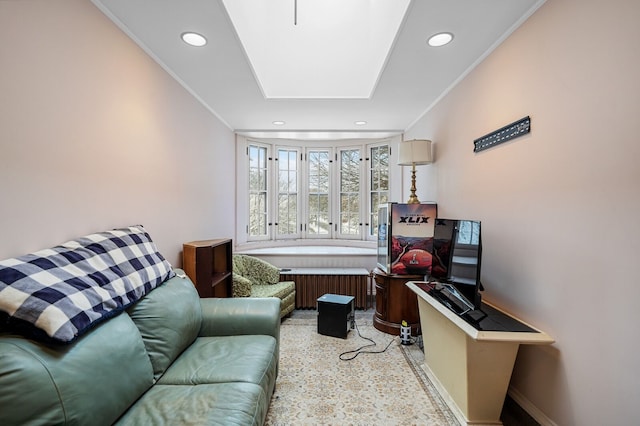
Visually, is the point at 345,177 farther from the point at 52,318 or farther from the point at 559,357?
the point at 52,318

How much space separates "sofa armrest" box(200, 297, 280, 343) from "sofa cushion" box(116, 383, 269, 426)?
1.92 ft

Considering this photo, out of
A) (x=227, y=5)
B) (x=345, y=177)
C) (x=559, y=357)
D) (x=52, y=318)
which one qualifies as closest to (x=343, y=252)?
(x=345, y=177)

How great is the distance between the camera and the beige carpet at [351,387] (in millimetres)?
1912

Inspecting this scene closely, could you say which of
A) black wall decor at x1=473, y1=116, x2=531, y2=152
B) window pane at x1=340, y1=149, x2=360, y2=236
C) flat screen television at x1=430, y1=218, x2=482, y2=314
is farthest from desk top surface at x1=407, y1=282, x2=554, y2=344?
window pane at x1=340, y1=149, x2=360, y2=236

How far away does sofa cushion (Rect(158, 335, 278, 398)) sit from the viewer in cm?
154

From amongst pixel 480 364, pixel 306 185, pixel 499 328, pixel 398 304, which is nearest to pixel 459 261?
pixel 499 328

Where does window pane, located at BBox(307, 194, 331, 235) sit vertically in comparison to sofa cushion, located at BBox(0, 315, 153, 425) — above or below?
above

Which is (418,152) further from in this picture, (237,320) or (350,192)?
(237,320)

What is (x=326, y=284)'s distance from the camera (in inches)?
154

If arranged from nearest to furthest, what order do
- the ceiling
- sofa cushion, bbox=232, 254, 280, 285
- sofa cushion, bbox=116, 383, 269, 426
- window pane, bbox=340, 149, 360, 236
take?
1. sofa cushion, bbox=116, 383, 269, 426
2. the ceiling
3. sofa cushion, bbox=232, 254, 280, 285
4. window pane, bbox=340, 149, 360, 236

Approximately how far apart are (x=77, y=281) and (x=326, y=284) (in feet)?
9.61

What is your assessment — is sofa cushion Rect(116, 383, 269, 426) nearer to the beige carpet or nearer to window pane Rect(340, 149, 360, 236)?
the beige carpet

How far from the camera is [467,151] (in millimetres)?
2543

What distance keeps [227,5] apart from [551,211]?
89.1 inches
